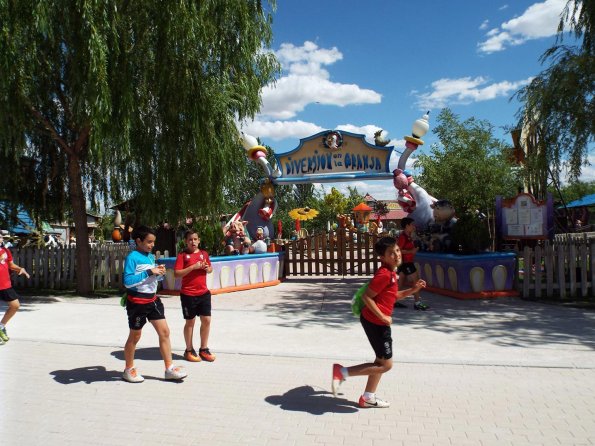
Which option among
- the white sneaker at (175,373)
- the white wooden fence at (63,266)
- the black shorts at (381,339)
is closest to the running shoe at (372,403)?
the black shorts at (381,339)

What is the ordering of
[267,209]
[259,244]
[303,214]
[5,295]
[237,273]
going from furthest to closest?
[303,214] → [267,209] → [259,244] → [237,273] → [5,295]

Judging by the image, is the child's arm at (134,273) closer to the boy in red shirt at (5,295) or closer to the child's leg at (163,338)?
the child's leg at (163,338)

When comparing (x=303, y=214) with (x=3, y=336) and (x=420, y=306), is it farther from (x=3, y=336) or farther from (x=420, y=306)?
(x=3, y=336)

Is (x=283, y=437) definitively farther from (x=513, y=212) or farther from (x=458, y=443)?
(x=513, y=212)

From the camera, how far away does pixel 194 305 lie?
5352mm

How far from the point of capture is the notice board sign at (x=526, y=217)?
10.5 meters

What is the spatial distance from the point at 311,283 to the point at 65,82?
7429mm

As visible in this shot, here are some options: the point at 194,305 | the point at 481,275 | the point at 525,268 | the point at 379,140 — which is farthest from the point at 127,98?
the point at 525,268

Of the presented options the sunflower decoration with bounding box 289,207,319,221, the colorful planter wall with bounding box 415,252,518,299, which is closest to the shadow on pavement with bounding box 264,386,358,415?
the colorful planter wall with bounding box 415,252,518,299

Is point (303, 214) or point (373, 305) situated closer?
point (373, 305)

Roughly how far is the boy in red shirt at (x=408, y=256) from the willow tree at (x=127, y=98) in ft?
15.6

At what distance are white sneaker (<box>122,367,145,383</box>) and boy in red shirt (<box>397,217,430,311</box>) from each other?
15.4 feet

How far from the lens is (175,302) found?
31.7 ft

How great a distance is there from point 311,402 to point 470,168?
17296 millimetres
